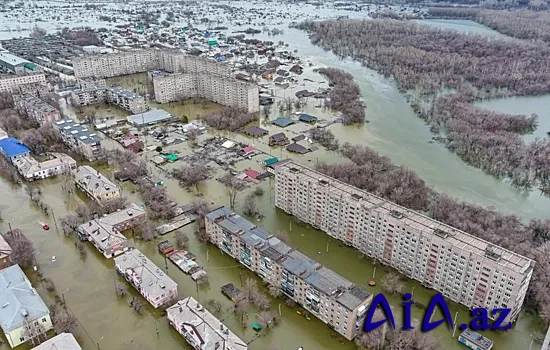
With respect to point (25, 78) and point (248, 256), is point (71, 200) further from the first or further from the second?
point (25, 78)

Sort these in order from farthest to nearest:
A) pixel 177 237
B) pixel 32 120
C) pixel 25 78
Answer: pixel 25 78, pixel 32 120, pixel 177 237

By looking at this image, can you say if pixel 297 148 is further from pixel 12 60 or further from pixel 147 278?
pixel 12 60

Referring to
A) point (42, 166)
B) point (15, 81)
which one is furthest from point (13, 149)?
point (15, 81)

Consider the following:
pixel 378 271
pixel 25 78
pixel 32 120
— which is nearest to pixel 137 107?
pixel 32 120

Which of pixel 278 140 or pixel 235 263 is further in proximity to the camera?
pixel 278 140

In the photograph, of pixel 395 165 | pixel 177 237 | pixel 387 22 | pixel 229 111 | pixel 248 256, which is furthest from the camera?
pixel 387 22

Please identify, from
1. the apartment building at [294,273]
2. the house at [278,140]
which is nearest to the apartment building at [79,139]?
the house at [278,140]
